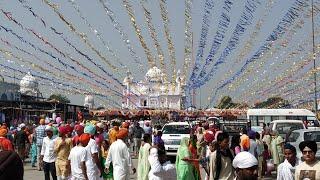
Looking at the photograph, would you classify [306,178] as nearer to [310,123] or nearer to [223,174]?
[223,174]

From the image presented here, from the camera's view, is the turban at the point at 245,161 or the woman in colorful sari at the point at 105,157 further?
the woman in colorful sari at the point at 105,157

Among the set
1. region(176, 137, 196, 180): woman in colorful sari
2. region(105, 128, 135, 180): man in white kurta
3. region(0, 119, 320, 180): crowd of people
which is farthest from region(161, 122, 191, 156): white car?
region(176, 137, 196, 180): woman in colorful sari

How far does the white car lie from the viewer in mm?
20953

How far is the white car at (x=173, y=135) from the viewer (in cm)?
2095

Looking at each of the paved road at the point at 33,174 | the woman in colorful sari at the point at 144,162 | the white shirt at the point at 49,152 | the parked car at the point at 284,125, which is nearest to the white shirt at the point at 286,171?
the woman in colorful sari at the point at 144,162

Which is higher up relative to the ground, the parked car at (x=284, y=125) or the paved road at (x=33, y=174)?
the parked car at (x=284, y=125)

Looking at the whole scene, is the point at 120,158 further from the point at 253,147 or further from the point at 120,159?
the point at 253,147

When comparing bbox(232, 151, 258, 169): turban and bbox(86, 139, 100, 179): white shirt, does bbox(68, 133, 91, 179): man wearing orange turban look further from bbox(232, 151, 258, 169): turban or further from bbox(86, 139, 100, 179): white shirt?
bbox(232, 151, 258, 169): turban

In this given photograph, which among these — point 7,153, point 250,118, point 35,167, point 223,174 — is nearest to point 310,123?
point 250,118

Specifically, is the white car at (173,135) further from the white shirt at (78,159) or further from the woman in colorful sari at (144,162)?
the white shirt at (78,159)

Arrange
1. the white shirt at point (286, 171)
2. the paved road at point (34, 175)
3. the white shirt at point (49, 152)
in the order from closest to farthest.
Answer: the white shirt at point (286, 171) < the white shirt at point (49, 152) < the paved road at point (34, 175)

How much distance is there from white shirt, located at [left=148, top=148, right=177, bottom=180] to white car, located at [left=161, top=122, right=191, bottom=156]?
467 inches

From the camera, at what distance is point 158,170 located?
8.31 m

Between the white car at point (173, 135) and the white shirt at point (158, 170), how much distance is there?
1186 centimetres
